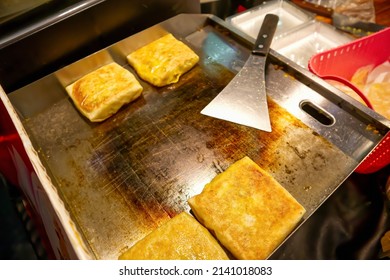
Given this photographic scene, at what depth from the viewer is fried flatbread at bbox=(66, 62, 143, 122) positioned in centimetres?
158

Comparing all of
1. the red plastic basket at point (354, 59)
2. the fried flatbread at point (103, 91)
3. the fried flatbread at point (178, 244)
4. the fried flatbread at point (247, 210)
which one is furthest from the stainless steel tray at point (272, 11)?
the fried flatbread at point (178, 244)

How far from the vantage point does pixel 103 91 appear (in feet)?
5.35

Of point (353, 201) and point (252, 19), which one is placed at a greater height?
point (252, 19)

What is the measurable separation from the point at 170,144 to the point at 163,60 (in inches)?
21.6

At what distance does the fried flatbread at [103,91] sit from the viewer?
1.58 meters

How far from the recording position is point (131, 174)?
141 cm

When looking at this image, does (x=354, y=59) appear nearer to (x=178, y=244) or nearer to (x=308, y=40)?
(x=308, y=40)

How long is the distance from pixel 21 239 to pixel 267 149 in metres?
1.41

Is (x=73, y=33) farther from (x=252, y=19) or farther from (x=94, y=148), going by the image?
(x=252, y=19)

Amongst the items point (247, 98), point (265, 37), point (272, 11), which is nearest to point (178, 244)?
point (247, 98)

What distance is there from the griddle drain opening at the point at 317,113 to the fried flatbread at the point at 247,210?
0.48 metres

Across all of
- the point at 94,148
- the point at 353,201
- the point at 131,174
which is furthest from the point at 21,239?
the point at 353,201

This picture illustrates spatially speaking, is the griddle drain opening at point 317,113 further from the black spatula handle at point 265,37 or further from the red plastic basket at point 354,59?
the black spatula handle at point 265,37

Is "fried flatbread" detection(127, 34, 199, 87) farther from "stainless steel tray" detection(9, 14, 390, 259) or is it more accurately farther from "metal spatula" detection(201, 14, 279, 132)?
"metal spatula" detection(201, 14, 279, 132)
